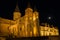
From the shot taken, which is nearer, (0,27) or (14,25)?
(0,27)

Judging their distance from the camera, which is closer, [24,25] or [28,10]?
[24,25]

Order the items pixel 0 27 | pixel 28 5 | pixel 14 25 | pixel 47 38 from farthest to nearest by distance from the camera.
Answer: pixel 28 5
pixel 14 25
pixel 0 27
pixel 47 38

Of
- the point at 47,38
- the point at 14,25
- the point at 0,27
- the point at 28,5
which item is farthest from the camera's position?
the point at 28,5

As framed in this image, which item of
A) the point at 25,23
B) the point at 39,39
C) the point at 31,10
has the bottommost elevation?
the point at 39,39

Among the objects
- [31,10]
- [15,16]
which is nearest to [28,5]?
[31,10]

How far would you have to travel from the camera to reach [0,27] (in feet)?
160

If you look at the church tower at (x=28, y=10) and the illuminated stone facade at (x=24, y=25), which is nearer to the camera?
the illuminated stone facade at (x=24, y=25)

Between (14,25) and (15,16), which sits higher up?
(15,16)

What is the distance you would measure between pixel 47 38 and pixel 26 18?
3307cm

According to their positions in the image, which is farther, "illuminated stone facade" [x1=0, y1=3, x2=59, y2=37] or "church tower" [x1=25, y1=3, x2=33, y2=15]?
"church tower" [x1=25, y1=3, x2=33, y2=15]

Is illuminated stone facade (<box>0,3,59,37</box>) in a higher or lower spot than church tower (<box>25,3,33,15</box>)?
lower

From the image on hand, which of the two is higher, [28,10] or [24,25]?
[28,10]

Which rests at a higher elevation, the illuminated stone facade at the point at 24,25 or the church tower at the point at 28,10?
the church tower at the point at 28,10

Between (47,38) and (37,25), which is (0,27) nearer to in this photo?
(37,25)
